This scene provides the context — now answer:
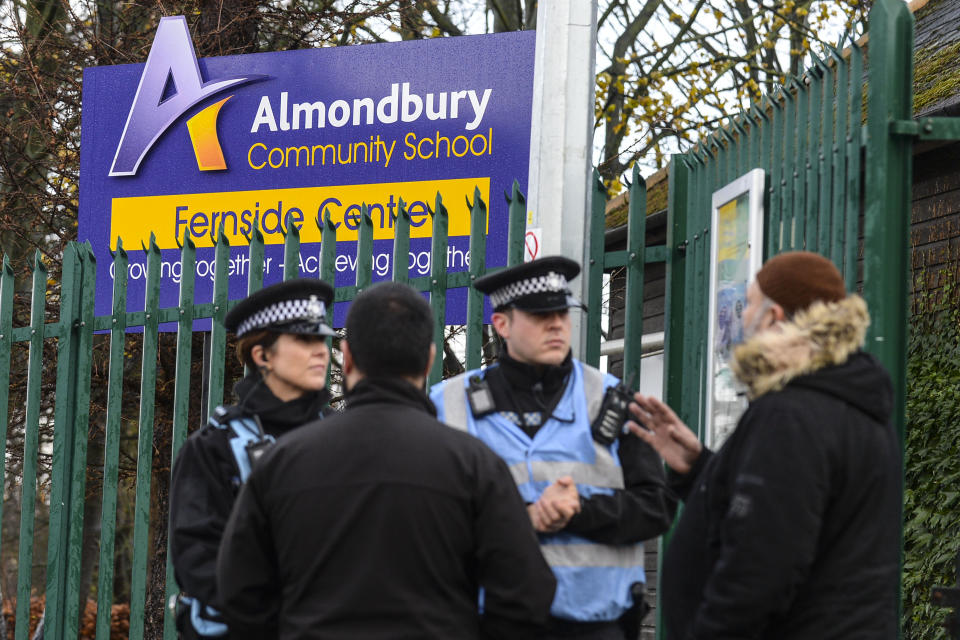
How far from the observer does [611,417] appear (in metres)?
3.63

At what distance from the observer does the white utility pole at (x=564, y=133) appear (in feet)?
14.7

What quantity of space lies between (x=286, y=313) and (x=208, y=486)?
54 centimetres

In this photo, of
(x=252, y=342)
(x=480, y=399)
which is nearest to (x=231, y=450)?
(x=252, y=342)

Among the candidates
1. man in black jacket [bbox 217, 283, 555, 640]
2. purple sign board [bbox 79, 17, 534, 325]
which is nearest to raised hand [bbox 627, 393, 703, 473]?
man in black jacket [bbox 217, 283, 555, 640]

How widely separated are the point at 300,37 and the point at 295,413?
769cm

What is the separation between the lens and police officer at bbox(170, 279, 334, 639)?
3.52m

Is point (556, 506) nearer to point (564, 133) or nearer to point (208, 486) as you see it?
point (208, 486)

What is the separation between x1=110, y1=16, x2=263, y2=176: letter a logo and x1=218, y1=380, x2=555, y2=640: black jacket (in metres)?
5.49

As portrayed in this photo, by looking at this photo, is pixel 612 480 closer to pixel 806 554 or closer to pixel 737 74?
pixel 806 554

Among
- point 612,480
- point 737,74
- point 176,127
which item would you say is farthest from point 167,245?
point 737,74

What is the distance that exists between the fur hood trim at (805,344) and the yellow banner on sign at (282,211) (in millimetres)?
4302

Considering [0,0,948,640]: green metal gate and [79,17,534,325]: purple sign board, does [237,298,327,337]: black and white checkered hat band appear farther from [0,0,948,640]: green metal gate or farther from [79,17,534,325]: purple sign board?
[79,17,534,325]: purple sign board

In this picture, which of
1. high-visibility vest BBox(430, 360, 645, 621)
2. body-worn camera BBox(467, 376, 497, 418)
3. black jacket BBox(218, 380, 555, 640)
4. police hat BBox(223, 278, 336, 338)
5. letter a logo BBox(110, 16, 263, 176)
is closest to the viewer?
black jacket BBox(218, 380, 555, 640)

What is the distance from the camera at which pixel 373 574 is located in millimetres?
2779
